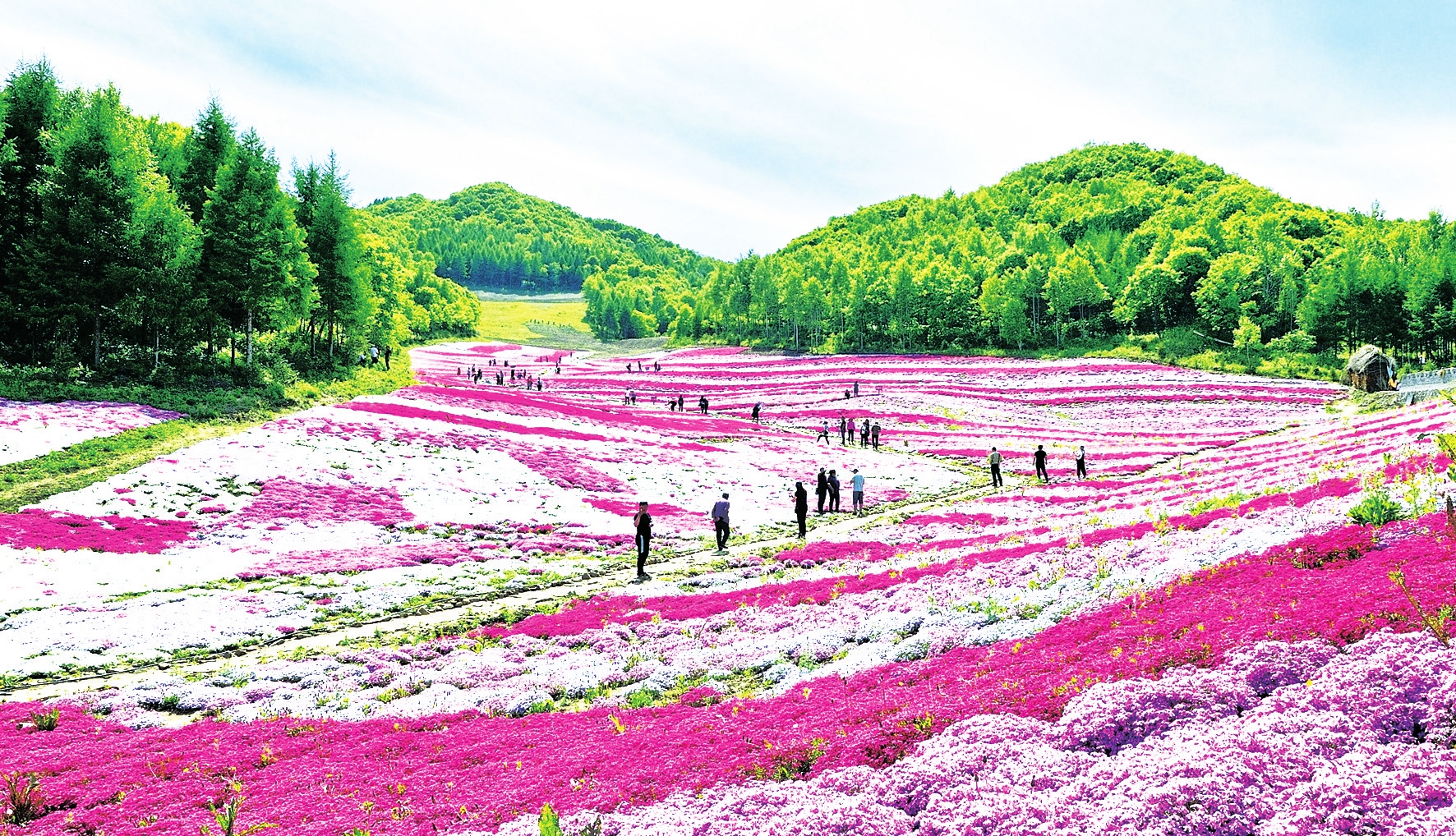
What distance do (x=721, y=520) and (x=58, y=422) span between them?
30.7 meters

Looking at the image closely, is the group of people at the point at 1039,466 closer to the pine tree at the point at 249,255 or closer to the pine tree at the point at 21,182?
the pine tree at the point at 249,255

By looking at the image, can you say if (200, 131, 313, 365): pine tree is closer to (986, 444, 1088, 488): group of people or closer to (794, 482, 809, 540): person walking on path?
(794, 482, 809, 540): person walking on path

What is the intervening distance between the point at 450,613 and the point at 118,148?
143 feet

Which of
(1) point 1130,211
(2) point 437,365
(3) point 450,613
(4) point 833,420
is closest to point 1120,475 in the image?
(4) point 833,420

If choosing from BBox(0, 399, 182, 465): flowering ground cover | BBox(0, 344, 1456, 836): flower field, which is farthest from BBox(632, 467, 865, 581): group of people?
Answer: BBox(0, 399, 182, 465): flowering ground cover

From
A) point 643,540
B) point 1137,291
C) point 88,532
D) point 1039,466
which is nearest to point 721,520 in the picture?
point 643,540

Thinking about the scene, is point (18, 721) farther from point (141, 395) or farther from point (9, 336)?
point (9, 336)

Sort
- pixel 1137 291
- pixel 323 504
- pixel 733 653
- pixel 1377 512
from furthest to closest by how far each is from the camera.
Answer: pixel 1137 291
pixel 323 504
pixel 733 653
pixel 1377 512

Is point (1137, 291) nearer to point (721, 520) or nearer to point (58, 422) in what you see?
point (721, 520)

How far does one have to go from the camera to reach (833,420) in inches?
2371

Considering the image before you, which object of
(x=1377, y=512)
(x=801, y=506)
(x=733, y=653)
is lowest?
(x=733, y=653)

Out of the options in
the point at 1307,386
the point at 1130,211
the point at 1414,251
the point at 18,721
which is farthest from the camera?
the point at 1130,211

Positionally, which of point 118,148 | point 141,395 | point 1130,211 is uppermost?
point 1130,211

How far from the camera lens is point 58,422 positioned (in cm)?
3297
